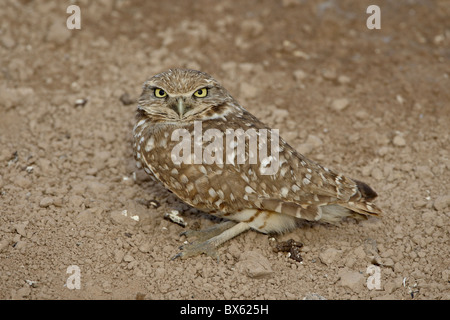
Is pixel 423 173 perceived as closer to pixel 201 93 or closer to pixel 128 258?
pixel 201 93

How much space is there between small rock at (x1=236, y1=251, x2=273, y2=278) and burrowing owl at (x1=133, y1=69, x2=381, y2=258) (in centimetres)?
32

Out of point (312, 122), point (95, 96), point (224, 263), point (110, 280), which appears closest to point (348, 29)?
point (312, 122)

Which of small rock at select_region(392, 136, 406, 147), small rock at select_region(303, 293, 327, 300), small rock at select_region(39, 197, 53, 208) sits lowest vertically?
small rock at select_region(303, 293, 327, 300)

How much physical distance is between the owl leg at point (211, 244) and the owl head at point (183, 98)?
1201 mm

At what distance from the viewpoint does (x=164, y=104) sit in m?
5.46

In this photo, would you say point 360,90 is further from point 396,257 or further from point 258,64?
point 396,257

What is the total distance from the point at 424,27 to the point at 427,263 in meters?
4.62

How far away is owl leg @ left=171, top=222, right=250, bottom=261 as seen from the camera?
546 centimetres

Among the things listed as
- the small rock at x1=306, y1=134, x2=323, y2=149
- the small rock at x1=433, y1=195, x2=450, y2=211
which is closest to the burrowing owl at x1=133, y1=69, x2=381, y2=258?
the small rock at x1=433, y1=195, x2=450, y2=211

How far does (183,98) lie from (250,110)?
216 centimetres

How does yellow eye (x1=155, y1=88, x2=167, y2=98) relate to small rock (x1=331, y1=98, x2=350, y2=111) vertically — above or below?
above

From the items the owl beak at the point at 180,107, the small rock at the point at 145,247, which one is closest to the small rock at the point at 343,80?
the owl beak at the point at 180,107

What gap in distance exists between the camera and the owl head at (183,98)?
5.36 meters

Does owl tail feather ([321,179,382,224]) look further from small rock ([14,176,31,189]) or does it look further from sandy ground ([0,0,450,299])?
small rock ([14,176,31,189])
